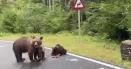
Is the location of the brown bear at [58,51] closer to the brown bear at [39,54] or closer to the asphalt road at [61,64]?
the asphalt road at [61,64]

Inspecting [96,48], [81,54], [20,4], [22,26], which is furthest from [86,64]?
[20,4]

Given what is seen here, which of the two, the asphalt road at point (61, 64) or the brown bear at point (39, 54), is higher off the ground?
the brown bear at point (39, 54)

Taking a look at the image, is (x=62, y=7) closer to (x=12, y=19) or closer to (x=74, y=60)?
(x=12, y=19)

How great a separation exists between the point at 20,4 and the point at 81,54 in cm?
2675

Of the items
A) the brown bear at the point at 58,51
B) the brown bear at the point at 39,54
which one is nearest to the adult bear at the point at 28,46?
the brown bear at the point at 39,54

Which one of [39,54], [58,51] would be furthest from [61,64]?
[58,51]

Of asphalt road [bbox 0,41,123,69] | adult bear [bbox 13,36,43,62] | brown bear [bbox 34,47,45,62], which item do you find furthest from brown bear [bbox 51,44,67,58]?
adult bear [bbox 13,36,43,62]

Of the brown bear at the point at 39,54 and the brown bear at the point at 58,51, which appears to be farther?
the brown bear at the point at 58,51

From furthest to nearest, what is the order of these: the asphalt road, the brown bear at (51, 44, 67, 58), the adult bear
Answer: the brown bear at (51, 44, 67, 58)
the adult bear
the asphalt road

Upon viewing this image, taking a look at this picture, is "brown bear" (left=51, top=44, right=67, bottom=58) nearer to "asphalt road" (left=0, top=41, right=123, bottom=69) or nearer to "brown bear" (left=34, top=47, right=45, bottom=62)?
"asphalt road" (left=0, top=41, right=123, bottom=69)

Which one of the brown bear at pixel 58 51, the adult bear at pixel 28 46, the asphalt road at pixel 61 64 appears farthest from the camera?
the brown bear at pixel 58 51

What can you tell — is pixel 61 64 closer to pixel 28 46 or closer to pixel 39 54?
pixel 39 54

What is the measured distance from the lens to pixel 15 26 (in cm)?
3441

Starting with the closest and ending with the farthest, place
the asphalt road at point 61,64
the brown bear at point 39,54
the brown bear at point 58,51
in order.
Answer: the asphalt road at point 61,64, the brown bear at point 39,54, the brown bear at point 58,51
